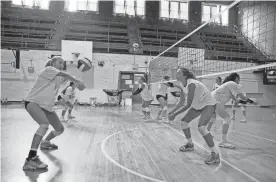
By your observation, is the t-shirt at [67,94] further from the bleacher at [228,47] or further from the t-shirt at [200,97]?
the bleacher at [228,47]

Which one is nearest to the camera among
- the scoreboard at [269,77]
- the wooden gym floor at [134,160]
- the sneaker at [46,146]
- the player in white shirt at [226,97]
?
the wooden gym floor at [134,160]

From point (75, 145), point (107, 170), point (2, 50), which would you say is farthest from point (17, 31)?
point (107, 170)

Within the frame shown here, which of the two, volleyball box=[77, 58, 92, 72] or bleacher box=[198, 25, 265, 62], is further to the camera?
bleacher box=[198, 25, 265, 62]

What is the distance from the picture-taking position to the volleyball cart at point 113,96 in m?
14.8

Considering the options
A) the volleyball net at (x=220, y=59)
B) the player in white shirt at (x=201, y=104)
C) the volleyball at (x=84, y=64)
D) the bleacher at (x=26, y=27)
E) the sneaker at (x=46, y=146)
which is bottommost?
the sneaker at (x=46, y=146)

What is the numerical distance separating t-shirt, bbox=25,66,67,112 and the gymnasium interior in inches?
37.3

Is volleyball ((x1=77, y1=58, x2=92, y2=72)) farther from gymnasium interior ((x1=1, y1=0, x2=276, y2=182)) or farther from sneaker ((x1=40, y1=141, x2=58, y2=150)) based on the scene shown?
sneaker ((x1=40, y1=141, x2=58, y2=150))

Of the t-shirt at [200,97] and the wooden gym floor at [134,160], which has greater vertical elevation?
the t-shirt at [200,97]

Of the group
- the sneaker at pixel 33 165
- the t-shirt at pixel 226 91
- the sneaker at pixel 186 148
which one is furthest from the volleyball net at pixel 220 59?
the sneaker at pixel 33 165

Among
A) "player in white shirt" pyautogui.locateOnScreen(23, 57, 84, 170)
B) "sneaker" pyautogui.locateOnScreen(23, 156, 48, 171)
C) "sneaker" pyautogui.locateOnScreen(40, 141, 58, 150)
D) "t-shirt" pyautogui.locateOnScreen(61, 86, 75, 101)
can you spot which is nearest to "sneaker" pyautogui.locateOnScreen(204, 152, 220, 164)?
"player in white shirt" pyautogui.locateOnScreen(23, 57, 84, 170)

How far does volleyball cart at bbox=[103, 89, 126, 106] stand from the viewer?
14836 mm

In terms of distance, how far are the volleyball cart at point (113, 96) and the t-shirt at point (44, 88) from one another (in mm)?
11611

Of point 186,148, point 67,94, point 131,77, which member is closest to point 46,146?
point 186,148

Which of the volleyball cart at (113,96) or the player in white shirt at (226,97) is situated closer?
the player in white shirt at (226,97)
